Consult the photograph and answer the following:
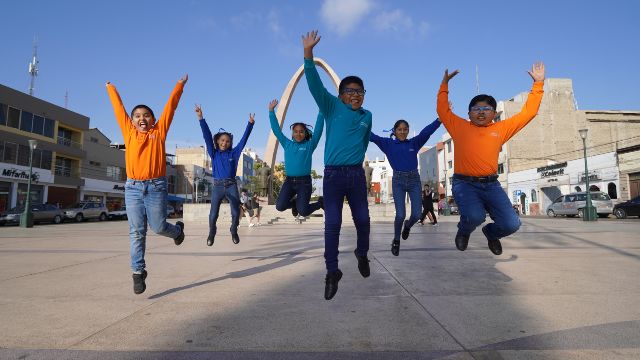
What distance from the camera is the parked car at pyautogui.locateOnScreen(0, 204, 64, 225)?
21.6 meters

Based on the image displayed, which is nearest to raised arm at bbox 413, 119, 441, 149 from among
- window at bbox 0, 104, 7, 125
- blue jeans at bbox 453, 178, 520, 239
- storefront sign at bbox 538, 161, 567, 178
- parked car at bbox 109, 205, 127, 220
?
blue jeans at bbox 453, 178, 520, 239

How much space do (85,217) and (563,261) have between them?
30.9m

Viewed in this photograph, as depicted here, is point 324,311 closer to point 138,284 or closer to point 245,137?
point 138,284

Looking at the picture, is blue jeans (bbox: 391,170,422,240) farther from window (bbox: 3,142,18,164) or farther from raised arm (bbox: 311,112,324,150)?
window (bbox: 3,142,18,164)

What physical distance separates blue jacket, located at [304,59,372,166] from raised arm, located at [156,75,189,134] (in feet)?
5.58

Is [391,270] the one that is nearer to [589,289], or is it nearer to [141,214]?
[589,289]

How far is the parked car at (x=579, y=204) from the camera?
22.6 m

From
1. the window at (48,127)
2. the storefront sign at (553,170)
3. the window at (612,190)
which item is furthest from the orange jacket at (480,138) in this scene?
the window at (48,127)

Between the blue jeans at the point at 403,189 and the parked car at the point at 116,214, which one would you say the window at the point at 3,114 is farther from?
the blue jeans at the point at 403,189

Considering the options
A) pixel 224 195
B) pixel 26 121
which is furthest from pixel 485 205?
pixel 26 121

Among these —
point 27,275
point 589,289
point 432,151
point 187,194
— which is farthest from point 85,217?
point 432,151

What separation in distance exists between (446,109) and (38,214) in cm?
2662

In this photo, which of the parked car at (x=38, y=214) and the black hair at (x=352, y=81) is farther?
the parked car at (x=38, y=214)

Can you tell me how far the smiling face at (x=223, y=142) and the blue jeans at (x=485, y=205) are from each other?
3.72 metres
